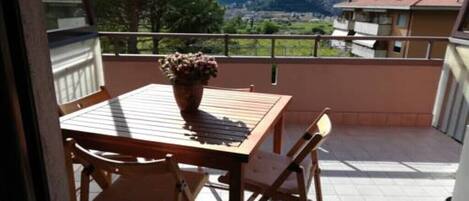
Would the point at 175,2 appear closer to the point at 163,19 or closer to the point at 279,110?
the point at 163,19

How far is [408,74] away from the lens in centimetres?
383

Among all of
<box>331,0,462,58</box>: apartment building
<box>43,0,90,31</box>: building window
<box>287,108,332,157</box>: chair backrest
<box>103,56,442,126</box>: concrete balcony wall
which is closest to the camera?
<box>287,108,332,157</box>: chair backrest

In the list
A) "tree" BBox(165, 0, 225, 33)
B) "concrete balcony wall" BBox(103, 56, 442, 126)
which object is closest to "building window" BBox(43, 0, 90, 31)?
"concrete balcony wall" BBox(103, 56, 442, 126)

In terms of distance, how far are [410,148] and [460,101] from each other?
38.6 inches

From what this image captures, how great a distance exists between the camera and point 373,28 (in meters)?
11.3

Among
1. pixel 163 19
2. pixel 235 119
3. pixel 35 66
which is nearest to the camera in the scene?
pixel 35 66

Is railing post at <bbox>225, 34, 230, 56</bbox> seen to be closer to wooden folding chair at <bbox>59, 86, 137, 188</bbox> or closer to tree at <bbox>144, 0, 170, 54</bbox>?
wooden folding chair at <bbox>59, 86, 137, 188</bbox>

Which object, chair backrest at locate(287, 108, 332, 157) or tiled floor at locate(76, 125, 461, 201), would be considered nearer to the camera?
chair backrest at locate(287, 108, 332, 157)

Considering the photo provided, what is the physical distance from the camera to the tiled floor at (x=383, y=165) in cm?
242

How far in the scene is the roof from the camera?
8429 mm

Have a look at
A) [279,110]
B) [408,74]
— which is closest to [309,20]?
[408,74]

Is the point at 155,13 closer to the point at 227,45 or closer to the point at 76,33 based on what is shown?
the point at 227,45

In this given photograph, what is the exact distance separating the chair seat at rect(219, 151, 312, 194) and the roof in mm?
5976

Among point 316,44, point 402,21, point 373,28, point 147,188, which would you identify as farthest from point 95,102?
point 373,28
